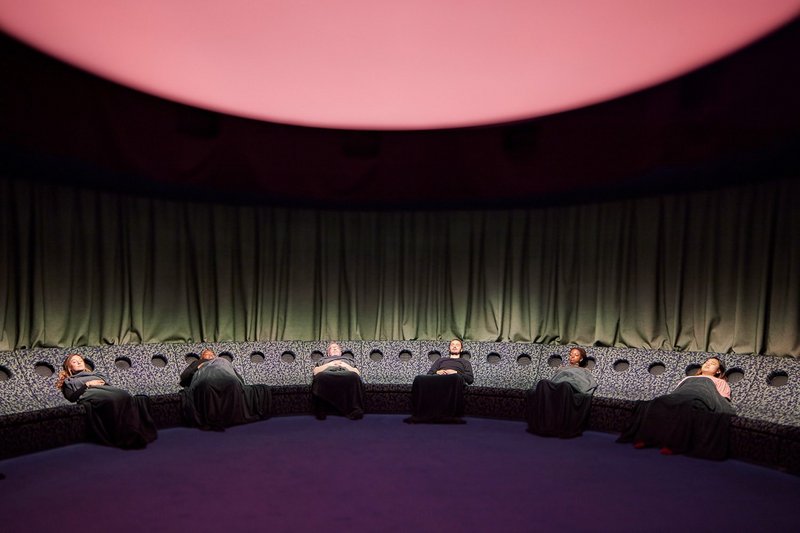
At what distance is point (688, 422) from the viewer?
15.5ft

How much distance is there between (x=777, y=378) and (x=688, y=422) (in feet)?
3.64

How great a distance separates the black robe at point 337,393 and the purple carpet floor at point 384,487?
88 cm

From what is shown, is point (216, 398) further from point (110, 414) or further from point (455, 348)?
point (455, 348)

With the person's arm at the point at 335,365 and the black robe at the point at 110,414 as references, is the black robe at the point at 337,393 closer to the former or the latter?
the person's arm at the point at 335,365

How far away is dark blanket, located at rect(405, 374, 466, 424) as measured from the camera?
606cm

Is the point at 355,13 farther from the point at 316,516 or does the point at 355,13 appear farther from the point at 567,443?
the point at 567,443

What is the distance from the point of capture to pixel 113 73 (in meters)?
4.78

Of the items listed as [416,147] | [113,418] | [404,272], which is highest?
[416,147]

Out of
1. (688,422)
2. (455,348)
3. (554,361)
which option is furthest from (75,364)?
(688,422)

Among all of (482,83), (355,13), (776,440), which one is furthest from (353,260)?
(776,440)

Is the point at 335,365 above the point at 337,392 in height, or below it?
above

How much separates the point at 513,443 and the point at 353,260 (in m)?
3.40

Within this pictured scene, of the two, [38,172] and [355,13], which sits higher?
[355,13]

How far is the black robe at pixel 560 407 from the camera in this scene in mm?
5473
